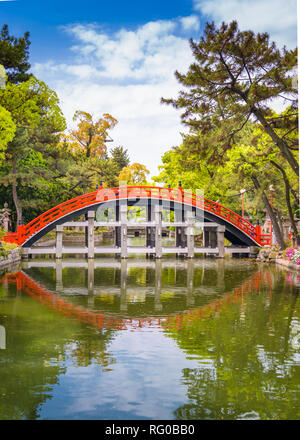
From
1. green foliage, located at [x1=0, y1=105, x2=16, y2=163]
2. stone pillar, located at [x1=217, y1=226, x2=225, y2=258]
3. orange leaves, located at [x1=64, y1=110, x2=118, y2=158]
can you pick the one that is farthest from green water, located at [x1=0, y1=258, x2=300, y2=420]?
orange leaves, located at [x1=64, y1=110, x2=118, y2=158]

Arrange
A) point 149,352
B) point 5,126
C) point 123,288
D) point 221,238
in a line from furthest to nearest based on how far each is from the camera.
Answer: point 221,238 → point 5,126 → point 123,288 → point 149,352

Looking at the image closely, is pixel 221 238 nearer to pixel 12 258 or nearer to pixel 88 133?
pixel 12 258

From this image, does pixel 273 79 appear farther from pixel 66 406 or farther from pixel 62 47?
pixel 66 406

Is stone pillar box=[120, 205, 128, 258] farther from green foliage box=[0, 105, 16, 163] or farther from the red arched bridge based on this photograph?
green foliage box=[0, 105, 16, 163]

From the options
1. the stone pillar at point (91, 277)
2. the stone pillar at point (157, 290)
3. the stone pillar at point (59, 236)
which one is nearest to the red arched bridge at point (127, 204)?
the stone pillar at point (59, 236)

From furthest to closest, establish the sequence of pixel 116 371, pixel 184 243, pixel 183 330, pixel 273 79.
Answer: pixel 184 243
pixel 273 79
pixel 183 330
pixel 116 371

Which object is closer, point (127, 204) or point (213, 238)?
point (127, 204)

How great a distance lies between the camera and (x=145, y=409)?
4.29 m

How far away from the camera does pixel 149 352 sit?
624 centimetres

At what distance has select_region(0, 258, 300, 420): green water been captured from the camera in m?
4.41

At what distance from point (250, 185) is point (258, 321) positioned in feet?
50.2

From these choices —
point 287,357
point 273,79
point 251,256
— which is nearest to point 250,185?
point 251,256

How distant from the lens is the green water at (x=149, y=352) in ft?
14.5

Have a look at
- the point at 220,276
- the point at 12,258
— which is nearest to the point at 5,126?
the point at 12,258
